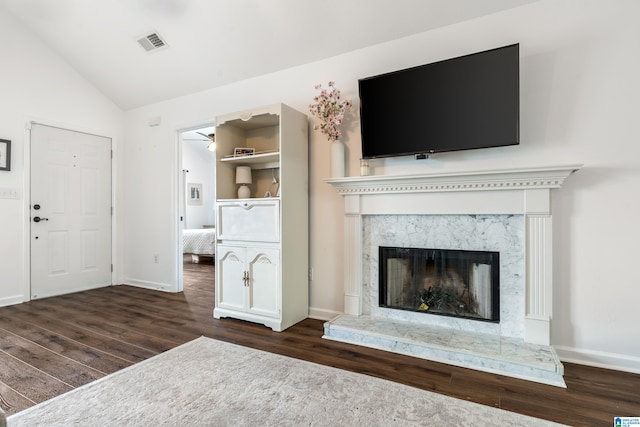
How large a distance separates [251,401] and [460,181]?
204 centimetres

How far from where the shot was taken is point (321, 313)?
3.17 metres

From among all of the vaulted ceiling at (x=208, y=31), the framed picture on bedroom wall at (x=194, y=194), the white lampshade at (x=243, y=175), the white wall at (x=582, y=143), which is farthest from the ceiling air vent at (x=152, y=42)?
the framed picture on bedroom wall at (x=194, y=194)

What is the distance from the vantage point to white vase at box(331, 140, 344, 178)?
2.94m

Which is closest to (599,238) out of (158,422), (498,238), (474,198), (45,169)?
(498,238)

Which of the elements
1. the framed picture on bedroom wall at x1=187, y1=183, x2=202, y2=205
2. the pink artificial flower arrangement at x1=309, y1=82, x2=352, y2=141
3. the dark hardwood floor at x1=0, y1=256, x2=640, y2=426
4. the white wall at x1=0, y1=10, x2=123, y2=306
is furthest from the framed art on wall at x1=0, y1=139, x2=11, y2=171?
the framed picture on bedroom wall at x1=187, y1=183, x2=202, y2=205

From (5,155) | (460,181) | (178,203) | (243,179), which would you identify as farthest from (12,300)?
(460,181)

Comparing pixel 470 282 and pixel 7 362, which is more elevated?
Answer: pixel 470 282

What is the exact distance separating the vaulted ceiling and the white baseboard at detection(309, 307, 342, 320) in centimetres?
246

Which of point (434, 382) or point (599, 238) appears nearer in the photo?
point (434, 382)

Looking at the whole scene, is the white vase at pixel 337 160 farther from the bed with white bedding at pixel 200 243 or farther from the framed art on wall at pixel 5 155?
the bed with white bedding at pixel 200 243

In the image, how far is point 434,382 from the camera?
1963mm

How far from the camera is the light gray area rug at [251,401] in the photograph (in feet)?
5.26

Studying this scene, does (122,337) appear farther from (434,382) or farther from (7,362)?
(434,382)

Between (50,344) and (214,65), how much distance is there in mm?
3038
